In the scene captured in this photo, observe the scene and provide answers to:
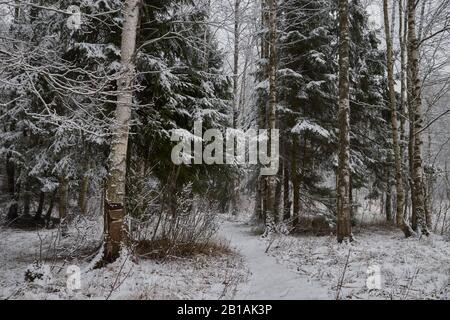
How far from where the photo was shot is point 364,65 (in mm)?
14766

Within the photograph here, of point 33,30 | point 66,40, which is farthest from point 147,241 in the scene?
point 33,30

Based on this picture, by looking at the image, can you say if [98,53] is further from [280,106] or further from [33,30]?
[280,106]

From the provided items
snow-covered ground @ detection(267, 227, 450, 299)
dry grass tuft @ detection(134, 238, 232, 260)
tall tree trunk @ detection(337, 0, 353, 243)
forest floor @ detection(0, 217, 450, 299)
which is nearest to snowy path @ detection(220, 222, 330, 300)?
forest floor @ detection(0, 217, 450, 299)

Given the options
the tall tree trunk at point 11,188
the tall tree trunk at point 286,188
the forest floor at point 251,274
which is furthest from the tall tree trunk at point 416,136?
the tall tree trunk at point 11,188

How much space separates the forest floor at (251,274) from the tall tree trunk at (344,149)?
0.61 m

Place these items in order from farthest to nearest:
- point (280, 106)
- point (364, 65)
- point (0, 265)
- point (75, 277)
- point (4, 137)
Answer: point (364, 65) < point (280, 106) < point (4, 137) < point (0, 265) < point (75, 277)

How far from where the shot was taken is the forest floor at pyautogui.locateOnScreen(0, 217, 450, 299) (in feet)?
16.7

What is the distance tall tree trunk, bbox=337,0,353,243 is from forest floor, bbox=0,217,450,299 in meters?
0.61

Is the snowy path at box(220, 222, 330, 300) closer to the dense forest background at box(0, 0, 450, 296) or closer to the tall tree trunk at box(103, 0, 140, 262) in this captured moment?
the dense forest background at box(0, 0, 450, 296)

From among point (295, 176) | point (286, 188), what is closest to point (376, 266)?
point (295, 176)

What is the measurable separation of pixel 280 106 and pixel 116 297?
10.1 metres

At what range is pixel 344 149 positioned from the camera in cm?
970

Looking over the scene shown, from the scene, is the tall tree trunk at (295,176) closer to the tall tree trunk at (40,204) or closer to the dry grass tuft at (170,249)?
the dry grass tuft at (170,249)

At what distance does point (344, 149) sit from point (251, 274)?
480cm
